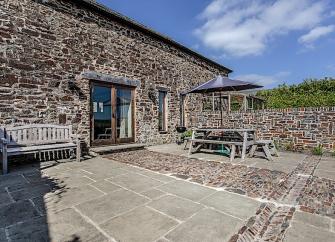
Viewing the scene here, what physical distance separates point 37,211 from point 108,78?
5.30m

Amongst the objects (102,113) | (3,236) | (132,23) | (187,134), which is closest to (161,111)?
(187,134)

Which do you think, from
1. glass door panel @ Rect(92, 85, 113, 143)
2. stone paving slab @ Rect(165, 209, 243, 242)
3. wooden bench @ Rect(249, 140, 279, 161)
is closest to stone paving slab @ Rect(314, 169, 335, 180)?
wooden bench @ Rect(249, 140, 279, 161)

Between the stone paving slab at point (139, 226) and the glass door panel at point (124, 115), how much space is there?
210 inches

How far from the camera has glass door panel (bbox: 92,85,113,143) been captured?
7309 millimetres

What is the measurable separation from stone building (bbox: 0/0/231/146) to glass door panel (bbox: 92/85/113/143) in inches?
1.2

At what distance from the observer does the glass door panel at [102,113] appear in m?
7.31

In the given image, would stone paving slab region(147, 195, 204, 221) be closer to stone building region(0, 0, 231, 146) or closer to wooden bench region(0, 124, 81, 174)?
wooden bench region(0, 124, 81, 174)

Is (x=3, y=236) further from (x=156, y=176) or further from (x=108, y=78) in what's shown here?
(x=108, y=78)

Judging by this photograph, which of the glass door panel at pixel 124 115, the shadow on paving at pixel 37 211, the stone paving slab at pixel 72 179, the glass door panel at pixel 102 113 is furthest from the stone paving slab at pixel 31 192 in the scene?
the glass door panel at pixel 124 115

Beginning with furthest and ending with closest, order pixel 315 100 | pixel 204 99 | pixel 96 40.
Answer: pixel 204 99 < pixel 315 100 < pixel 96 40

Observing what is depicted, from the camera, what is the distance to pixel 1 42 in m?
5.37

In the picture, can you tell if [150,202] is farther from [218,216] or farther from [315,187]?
[315,187]

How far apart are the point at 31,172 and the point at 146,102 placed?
490 cm

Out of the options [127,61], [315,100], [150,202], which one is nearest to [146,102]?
[127,61]
